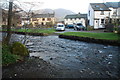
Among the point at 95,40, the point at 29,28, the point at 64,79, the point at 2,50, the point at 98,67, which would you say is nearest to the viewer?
the point at 64,79

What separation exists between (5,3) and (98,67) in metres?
6.99

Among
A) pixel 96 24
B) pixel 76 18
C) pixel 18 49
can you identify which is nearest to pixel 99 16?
pixel 96 24

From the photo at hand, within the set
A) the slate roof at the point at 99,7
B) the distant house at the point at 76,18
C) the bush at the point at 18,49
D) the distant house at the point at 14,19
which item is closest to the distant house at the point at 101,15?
the slate roof at the point at 99,7

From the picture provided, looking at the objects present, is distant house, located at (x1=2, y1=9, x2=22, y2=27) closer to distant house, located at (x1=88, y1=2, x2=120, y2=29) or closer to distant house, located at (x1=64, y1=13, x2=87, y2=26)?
distant house, located at (x1=88, y1=2, x2=120, y2=29)

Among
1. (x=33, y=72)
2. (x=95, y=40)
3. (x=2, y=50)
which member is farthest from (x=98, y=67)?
(x=95, y=40)

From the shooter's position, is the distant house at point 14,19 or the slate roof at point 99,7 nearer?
the distant house at point 14,19

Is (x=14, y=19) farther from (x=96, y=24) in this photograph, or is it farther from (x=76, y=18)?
(x=76, y=18)

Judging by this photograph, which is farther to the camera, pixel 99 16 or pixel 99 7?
pixel 99 7

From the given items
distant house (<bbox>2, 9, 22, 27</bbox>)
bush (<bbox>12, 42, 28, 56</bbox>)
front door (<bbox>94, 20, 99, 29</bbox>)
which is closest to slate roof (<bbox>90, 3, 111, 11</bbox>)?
front door (<bbox>94, 20, 99, 29</bbox>)

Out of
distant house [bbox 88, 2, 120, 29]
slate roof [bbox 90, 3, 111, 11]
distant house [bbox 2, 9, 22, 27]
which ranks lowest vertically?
distant house [bbox 2, 9, 22, 27]

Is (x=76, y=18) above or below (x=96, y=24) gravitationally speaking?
above

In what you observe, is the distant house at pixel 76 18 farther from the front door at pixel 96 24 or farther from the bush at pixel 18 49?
the bush at pixel 18 49

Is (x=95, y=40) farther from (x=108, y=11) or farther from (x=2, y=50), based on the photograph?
(x=108, y=11)

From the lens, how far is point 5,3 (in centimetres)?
793
